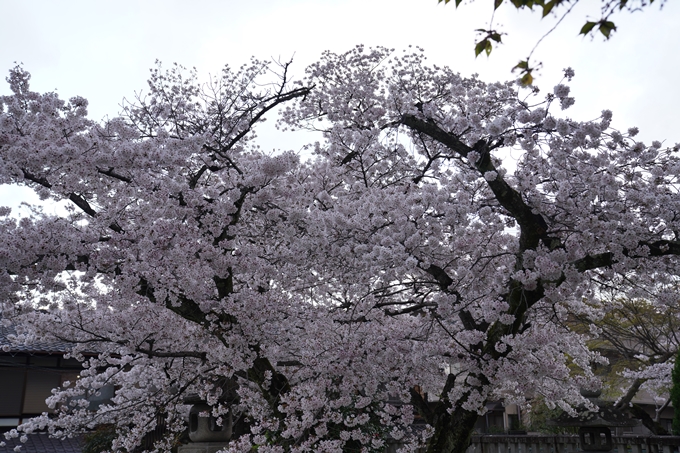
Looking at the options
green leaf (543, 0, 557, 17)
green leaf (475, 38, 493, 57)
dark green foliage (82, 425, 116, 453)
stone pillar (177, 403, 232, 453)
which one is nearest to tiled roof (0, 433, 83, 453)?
dark green foliage (82, 425, 116, 453)

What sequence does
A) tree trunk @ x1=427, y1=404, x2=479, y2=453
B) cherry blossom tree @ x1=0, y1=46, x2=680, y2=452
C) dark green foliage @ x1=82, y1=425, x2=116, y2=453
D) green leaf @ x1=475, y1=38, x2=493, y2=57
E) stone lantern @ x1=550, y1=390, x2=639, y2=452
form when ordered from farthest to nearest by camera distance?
dark green foliage @ x1=82, y1=425, x2=116, y2=453 → stone lantern @ x1=550, y1=390, x2=639, y2=452 → tree trunk @ x1=427, y1=404, x2=479, y2=453 → cherry blossom tree @ x1=0, y1=46, x2=680, y2=452 → green leaf @ x1=475, y1=38, x2=493, y2=57

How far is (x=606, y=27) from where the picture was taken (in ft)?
7.55

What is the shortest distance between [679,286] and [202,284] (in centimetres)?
555

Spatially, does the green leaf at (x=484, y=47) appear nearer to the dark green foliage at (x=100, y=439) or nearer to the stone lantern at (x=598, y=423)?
the stone lantern at (x=598, y=423)

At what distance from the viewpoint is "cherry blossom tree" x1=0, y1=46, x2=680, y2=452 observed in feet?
16.5

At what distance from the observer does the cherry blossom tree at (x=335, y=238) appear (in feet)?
16.5

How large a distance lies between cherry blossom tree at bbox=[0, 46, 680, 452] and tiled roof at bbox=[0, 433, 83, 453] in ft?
23.6

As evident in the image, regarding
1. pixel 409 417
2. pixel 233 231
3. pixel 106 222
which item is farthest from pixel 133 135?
pixel 409 417

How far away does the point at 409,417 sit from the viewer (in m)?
6.82

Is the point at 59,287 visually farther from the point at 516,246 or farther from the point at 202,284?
the point at 516,246

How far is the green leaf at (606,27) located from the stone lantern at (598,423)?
6279 mm

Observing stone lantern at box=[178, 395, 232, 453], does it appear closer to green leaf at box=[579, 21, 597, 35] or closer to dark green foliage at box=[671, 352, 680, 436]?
green leaf at box=[579, 21, 597, 35]

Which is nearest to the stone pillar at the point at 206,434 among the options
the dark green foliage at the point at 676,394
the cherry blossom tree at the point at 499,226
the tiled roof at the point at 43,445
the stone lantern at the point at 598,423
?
the cherry blossom tree at the point at 499,226

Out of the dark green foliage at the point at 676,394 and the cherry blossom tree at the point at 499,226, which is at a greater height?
the cherry blossom tree at the point at 499,226
